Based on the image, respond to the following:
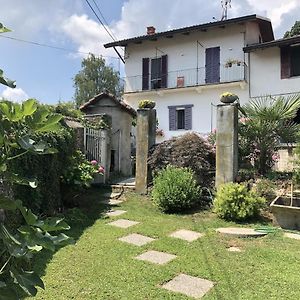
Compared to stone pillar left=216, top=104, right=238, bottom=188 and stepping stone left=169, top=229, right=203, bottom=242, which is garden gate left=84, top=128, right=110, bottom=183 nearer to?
stone pillar left=216, top=104, right=238, bottom=188

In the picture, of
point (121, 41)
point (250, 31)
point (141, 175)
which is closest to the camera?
point (141, 175)

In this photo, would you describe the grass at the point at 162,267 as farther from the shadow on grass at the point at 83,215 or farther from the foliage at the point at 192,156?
the foliage at the point at 192,156

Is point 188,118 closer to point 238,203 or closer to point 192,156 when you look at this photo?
point 192,156

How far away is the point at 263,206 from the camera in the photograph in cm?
686

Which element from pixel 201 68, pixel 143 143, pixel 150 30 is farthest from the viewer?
pixel 150 30

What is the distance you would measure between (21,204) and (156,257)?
3.61 meters

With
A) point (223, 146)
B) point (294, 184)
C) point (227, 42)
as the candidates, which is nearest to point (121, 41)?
point (227, 42)

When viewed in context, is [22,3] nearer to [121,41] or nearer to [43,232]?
[43,232]

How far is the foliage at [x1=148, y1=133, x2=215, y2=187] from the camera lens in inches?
320

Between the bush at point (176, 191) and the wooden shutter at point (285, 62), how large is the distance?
11.7 metres

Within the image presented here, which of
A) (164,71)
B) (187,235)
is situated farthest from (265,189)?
(164,71)

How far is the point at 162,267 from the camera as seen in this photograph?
4.16 meters

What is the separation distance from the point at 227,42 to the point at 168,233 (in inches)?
596

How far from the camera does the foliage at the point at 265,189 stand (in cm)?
711
